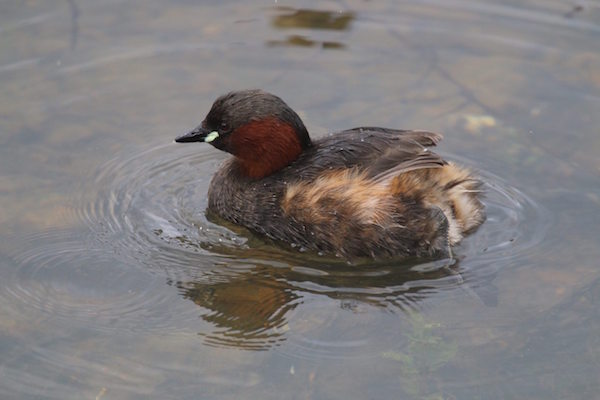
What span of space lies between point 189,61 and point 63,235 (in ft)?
8.01

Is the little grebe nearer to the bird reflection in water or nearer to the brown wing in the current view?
the brown wing

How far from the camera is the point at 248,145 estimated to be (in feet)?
21.5

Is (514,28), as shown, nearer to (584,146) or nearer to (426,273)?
(584,146)

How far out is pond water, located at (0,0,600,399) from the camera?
535 centimetres

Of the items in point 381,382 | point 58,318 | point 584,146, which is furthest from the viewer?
point 584,146

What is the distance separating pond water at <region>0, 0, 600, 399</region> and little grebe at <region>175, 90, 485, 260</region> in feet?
0.47

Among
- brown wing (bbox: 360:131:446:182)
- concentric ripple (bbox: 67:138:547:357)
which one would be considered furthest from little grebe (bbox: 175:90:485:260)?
concentric ripple (bbox: 67:138:547:357)

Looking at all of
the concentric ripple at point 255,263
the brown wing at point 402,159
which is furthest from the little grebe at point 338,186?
the concentric ripple at point 255,263

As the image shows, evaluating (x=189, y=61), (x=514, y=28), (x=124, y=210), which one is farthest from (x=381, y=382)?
(x=514, y=28)

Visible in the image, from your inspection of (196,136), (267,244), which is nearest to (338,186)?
(267,244)

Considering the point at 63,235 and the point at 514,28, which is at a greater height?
the point at 514,28

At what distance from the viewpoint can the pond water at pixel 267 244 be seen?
17.6ft

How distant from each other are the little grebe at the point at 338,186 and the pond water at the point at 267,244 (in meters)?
0.14

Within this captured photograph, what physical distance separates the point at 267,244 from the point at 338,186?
65 cm
